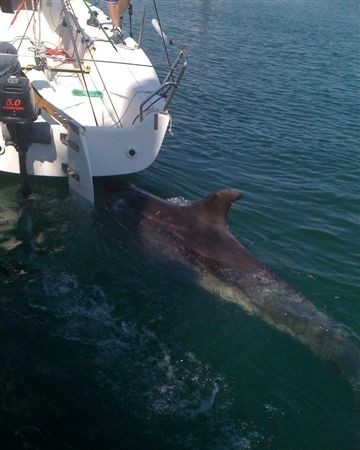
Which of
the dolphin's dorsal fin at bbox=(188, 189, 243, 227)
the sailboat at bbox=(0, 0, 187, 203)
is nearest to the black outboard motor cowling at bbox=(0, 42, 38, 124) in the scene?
the sailboat at bbox=(0, 0, 187, 203)

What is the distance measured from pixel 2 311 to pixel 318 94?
12.3 m

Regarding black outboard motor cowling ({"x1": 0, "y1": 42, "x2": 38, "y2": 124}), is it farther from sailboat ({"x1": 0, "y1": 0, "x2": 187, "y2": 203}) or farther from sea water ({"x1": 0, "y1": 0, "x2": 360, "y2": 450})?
sea water ({"x1": 0, "y1": 0, "x2": 360, "y2": 450})

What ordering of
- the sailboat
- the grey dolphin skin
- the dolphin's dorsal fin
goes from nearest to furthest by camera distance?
the grey dolphin skin → the dolphin's dorsal fin → the sailboat

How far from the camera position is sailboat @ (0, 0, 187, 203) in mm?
6305

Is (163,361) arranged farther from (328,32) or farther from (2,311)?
(328,32)

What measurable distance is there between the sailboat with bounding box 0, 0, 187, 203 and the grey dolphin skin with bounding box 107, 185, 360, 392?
0.72m

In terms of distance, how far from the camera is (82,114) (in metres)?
8.09

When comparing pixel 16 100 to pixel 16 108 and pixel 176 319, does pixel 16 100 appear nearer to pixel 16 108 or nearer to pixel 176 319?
pixel 16 108

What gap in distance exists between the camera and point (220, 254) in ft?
18.5

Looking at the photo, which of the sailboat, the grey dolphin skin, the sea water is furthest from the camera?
the sailboat

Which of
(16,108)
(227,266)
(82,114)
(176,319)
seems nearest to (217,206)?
(227,266)

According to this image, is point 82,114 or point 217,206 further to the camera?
point 82,114

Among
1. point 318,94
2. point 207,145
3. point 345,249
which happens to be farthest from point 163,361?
point 318,94

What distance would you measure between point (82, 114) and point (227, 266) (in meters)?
4.06
